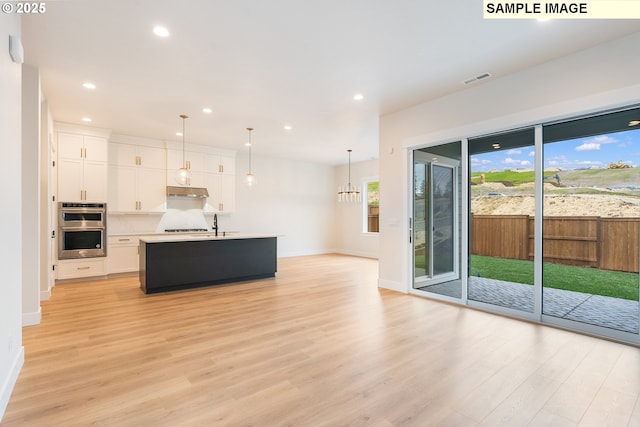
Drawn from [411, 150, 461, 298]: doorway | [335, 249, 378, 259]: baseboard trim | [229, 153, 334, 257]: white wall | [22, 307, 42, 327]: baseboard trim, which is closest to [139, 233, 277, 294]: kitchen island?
[22, 307, 42, 327]: baseboard trim

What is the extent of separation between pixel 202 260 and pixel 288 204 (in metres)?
4.44

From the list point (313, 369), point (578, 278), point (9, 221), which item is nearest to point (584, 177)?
point (578, 278)

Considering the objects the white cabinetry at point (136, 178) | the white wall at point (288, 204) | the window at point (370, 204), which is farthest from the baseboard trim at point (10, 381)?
the window at point (370, 204)

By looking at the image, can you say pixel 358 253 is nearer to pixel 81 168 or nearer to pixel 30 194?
pixel 81 168

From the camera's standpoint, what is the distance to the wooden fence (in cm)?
327

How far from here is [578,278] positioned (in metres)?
3.68

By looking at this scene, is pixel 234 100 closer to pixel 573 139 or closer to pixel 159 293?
pixel 159 293

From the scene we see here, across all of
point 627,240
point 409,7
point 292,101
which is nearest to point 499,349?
point 627,240

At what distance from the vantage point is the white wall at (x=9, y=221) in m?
2.06

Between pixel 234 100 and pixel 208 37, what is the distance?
1678 millimetres

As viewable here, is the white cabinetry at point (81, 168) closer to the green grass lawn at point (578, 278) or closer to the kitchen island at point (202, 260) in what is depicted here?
the kitchen island at point (202, 260)

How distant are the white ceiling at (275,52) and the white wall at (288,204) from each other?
3.64m

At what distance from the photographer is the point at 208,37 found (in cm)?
304

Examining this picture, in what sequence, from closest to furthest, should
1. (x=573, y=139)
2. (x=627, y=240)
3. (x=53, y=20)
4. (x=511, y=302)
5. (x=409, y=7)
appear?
(x=409, y=7) < (x=53, y=20) < (x=627, y=240) < (x=573, y=139) < (x=511, y=302)
